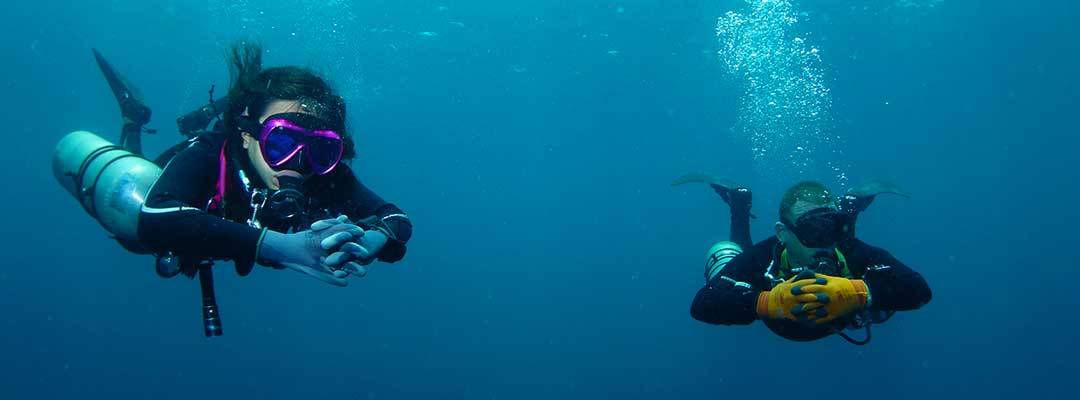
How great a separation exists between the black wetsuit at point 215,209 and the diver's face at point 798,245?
3039 mm

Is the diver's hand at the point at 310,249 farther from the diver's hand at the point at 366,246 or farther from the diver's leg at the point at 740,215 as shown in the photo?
the diver's leg at the point at 740,215

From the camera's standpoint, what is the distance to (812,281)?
3.48 m

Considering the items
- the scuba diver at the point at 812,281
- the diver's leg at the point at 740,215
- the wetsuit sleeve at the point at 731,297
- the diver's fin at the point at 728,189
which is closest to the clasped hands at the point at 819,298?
the scuba diver at the point at 812,281

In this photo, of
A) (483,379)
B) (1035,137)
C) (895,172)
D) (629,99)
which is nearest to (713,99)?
(629,99)

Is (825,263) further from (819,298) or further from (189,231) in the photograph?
(189,231)

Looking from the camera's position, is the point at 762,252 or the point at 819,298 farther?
the point at 762,252

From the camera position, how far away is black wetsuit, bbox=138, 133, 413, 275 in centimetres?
238

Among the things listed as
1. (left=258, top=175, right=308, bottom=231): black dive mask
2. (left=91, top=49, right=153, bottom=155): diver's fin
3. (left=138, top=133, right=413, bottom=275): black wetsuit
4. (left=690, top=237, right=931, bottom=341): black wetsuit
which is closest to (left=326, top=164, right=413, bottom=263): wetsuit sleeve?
(left=138, top=133, right=413, bottom=275): black wetsuit

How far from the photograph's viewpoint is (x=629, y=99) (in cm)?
3831

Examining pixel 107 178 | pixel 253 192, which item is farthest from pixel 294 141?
pixel 107 178

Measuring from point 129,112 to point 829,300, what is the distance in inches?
262

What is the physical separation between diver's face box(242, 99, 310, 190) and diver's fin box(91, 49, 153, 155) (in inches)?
130

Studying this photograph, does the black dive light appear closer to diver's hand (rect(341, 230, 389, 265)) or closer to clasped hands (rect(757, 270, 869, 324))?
diver's hand (rect(341, 230, 389, 265))

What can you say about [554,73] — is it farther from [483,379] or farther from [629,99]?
[483,379]
